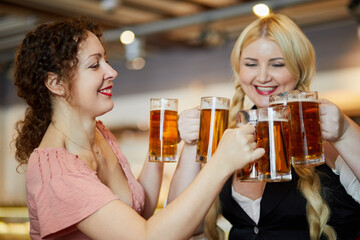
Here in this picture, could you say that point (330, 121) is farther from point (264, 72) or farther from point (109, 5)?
point (109, 5)

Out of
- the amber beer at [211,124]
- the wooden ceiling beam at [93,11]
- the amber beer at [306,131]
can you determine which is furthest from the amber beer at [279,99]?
the wooden ceiling beam at [93,11]

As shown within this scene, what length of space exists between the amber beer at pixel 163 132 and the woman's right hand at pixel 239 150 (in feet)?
1.32

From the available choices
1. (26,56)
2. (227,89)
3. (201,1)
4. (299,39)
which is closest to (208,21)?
(201,1)

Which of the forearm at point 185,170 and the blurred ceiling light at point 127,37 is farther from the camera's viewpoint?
the blurred ceiling light at point 127,37

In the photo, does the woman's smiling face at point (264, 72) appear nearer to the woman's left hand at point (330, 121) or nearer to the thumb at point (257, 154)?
the woman's left hand at point (330, 121)

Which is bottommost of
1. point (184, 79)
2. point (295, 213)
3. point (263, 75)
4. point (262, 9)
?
point (295, 213)

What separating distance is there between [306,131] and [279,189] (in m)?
0.52

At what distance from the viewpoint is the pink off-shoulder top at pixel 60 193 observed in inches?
60.3

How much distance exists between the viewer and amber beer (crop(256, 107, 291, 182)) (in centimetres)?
152

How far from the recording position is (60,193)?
1.55 m

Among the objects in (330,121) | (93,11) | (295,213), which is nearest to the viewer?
(330,121)

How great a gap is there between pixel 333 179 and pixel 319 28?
5.78m

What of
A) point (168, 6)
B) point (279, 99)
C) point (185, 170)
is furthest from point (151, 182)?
point (168, 6)

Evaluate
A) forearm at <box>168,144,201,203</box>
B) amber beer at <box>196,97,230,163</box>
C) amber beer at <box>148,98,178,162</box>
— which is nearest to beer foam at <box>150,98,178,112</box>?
amber beer at <box>148,98,178,162</box>
